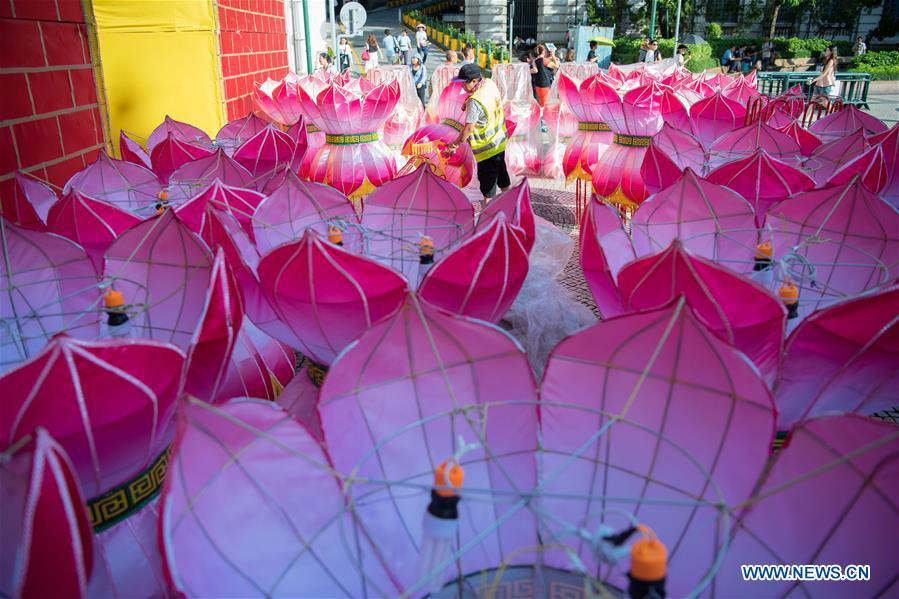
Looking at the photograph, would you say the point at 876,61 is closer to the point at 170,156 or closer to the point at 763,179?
the point at 763,179

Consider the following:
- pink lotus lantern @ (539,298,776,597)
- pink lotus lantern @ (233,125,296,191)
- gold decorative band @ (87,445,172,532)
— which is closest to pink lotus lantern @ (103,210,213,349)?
gold decorative band @ (87,445,172,532)

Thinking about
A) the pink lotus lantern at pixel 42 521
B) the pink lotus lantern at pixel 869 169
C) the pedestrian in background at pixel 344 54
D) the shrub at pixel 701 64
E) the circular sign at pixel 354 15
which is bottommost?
the pink lotus lantern at pixel 42 521

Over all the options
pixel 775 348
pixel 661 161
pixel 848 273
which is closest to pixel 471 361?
pixel 775 348

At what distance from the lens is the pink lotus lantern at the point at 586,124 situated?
12.1ft

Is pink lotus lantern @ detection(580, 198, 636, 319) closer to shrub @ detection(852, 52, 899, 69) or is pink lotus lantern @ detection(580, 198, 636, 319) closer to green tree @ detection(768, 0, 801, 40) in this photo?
shrub @ detection(852, 52, 899, 69)

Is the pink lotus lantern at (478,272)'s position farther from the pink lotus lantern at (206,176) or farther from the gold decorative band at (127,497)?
the pink lotus lantern at (206,176)

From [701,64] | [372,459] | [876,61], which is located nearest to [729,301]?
[372,459]

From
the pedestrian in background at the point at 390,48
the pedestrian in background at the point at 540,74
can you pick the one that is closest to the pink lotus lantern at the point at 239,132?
the pedestrian in background at the point at 540,74

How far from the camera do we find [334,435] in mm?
970

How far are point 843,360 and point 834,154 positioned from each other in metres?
1.60

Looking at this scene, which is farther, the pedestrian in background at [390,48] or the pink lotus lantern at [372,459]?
the pedestrian in background at [390,48]

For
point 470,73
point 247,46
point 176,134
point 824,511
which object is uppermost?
point 247,46

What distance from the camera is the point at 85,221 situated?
1662mm

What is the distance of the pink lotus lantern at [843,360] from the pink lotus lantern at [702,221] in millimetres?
486
